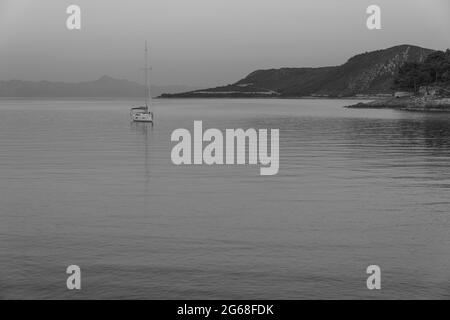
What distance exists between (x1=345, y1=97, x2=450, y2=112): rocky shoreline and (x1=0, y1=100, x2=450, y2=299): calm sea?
123126mm

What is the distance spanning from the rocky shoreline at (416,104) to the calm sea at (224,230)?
404ft

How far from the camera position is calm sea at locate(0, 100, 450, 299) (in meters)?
15.2

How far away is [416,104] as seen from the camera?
170 meters

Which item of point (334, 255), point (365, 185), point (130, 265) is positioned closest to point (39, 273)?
point (130, 265)

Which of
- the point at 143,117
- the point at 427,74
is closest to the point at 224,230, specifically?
the point at 143,117

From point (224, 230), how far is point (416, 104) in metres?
159

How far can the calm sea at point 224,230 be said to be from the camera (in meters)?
15.2

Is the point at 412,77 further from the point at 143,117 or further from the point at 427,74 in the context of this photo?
the point at 143,117

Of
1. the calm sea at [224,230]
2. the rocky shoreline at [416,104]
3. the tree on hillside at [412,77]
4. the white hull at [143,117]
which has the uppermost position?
the tree on hillside at [412,77]

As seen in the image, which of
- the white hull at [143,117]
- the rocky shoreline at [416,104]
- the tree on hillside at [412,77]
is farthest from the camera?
the tree on hillside at [412,77]

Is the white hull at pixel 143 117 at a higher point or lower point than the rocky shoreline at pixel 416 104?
lower

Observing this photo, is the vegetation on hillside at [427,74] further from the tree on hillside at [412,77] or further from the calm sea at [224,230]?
the calm sea at [224,230]

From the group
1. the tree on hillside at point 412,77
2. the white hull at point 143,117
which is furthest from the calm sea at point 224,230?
the tree on hillside at point 412,77
